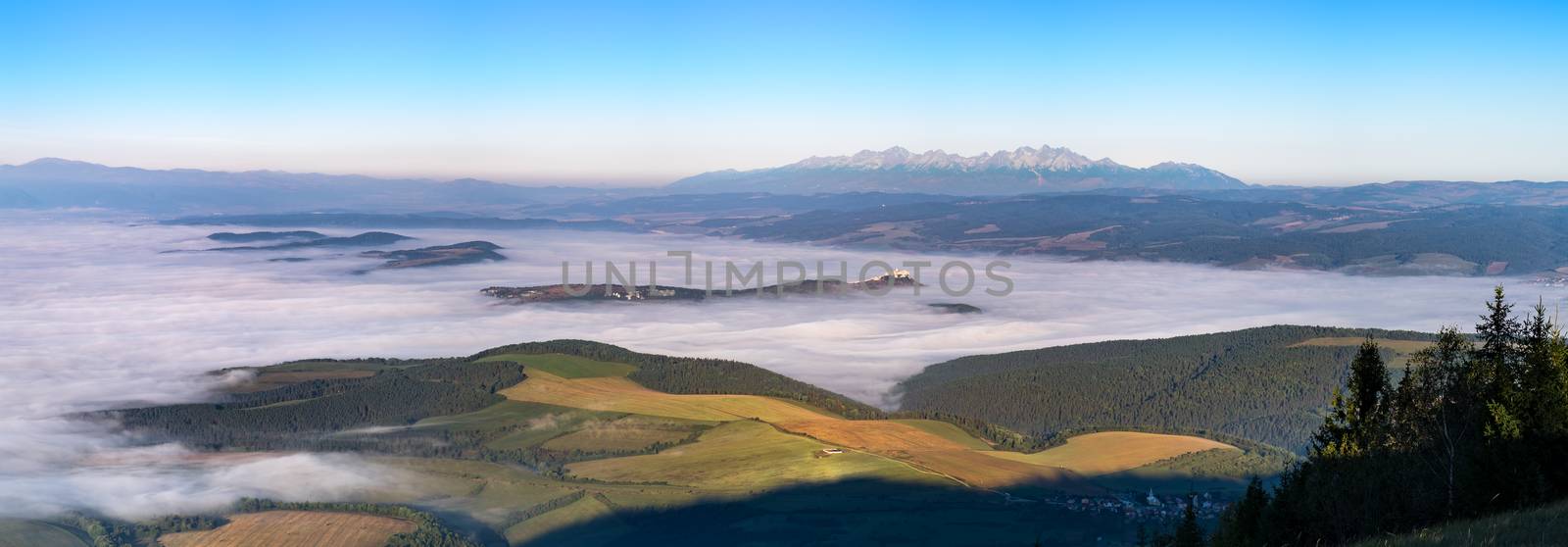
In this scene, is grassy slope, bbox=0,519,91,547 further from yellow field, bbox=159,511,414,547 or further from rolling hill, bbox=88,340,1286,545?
yellow field, bbox=159,511,414,547

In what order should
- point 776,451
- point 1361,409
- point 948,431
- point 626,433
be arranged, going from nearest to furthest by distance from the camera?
1. point 1361,409
2. point 776,451
3. point 948,431
4. point 626,433

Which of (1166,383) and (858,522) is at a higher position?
(1166,383)

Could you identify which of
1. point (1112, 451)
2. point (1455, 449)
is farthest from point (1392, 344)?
point (1455, 449)

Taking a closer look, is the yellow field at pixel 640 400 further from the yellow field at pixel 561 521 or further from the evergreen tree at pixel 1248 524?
the evergreen tree at pixel 1248 524

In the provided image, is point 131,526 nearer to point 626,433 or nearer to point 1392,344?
point 626,433

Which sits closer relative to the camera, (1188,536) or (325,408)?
(1188,536)

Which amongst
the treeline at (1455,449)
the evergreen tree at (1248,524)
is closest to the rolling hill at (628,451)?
the evergreen tree at (1248,524)

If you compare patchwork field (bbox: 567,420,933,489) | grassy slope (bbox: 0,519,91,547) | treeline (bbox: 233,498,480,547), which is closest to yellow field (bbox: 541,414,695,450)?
patchwork field (bbox: 567,420,933,489)
